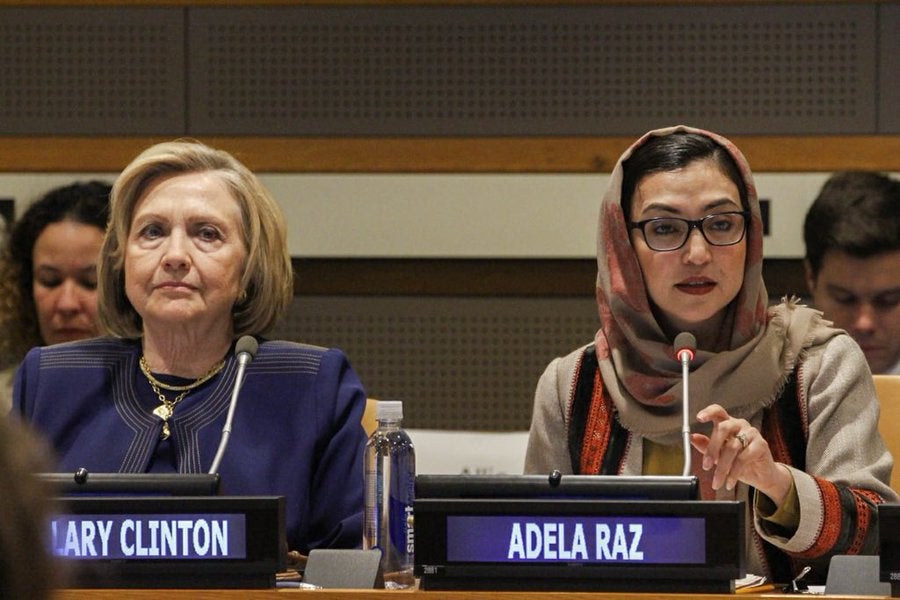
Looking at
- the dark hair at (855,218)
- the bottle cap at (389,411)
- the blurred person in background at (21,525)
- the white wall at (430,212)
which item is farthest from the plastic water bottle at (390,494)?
the white wall at (430,212)

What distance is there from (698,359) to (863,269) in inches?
45.1

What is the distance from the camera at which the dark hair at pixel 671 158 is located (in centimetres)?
223

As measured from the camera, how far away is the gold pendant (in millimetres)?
2229

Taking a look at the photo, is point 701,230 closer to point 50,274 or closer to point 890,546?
point 890,546

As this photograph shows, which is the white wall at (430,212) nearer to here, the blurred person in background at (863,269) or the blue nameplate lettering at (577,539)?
the blurred person in background at (863,269)

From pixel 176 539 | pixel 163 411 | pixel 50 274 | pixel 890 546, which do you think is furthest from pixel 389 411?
pixel 50 274

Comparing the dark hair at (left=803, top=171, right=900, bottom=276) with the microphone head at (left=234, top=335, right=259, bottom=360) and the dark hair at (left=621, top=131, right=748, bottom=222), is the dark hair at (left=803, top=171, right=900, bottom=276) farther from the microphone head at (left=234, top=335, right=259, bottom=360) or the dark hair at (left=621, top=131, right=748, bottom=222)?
the microphone head at (left=234, top=335, right=259, bottom=360)

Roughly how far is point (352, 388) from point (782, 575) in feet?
2.48

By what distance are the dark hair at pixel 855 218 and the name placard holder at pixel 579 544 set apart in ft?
6.09

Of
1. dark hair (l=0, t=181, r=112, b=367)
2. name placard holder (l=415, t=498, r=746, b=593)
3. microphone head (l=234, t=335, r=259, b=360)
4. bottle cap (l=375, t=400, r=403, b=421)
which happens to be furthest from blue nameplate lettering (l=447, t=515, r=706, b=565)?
dark hair (l=0, t=181, r=112, b=367)

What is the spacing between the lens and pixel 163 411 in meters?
2.24

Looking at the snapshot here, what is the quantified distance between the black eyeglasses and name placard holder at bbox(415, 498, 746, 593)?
748 millimetres

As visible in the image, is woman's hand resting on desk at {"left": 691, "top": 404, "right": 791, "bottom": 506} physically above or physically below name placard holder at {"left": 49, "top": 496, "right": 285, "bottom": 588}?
above

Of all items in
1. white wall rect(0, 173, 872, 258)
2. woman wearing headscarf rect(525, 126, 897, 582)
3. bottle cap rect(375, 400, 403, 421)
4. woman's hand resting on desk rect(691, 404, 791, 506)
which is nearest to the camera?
woman's hand resting on desk rect(691, 404, 791, 506)
